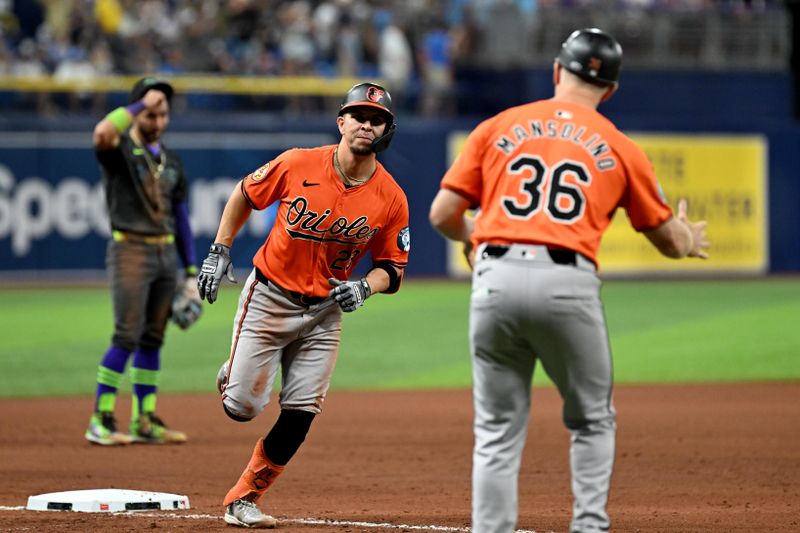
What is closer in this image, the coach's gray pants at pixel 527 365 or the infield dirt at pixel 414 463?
the coach's gray pants at pixel 527 365

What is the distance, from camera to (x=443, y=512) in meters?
6.80

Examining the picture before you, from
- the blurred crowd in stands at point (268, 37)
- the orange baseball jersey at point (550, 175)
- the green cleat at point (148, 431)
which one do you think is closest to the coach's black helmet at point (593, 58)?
the orange baseball jersey at point (550, 175)

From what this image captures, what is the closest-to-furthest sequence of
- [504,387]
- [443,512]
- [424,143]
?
1. [504,387]
2. [443,512]
3. [424,143]

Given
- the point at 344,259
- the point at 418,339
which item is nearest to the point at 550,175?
the point at 344,259

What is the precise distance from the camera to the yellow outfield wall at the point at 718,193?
24766mm

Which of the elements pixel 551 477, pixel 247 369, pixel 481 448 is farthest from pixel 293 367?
pixel 551 477

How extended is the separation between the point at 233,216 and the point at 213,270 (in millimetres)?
284

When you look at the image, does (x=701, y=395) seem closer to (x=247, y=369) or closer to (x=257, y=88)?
(x=247, y=369)

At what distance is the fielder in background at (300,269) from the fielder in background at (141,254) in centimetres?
257

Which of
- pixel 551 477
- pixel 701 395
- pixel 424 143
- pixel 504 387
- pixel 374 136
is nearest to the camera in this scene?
pixel 504 387

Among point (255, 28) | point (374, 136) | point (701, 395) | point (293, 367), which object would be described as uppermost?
point (255, 28)

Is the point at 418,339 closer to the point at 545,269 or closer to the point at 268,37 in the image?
the point at 268,37

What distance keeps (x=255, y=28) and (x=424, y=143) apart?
3792mm

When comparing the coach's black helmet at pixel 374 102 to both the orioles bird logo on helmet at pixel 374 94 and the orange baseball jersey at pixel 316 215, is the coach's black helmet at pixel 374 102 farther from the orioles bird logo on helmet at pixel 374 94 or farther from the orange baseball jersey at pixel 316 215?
the orange baseball jersey at pixel 316 215
